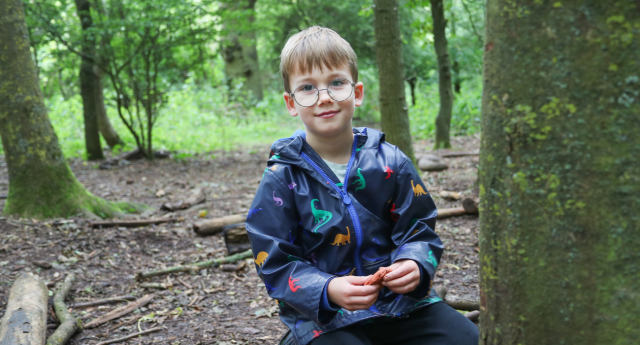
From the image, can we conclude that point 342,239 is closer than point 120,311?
Yes

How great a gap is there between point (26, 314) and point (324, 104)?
2296 millimetres

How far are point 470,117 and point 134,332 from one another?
40.4 feet

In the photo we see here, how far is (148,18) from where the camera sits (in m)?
8.85

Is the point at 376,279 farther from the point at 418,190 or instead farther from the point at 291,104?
the point at 291,104

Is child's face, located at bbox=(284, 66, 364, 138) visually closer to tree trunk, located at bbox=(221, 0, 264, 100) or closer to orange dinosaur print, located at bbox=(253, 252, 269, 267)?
orange dinosaur print, located at bbox=(253, 252, 269, 267)

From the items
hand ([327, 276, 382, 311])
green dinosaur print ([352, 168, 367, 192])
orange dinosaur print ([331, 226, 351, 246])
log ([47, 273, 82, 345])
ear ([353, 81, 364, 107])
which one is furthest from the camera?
log ([47, 273, 82, 345])

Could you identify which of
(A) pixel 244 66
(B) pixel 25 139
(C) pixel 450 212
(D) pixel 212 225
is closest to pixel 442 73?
(C) pixel 450 212

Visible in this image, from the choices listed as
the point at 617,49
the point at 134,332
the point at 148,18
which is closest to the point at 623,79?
the point at 617,49

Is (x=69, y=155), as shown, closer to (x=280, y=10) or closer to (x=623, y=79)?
(x=280, y=10)

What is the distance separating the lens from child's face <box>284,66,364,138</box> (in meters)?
2.03

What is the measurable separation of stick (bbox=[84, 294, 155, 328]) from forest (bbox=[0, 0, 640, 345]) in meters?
0.03

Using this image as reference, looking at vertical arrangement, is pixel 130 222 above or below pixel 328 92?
below

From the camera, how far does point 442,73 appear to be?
9703 millimetres

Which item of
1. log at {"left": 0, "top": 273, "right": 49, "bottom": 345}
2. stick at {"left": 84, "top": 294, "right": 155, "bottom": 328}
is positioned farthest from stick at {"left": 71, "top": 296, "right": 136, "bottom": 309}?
log at {"left": 0, "top": 273, "right": 49, "bottom": 345}
